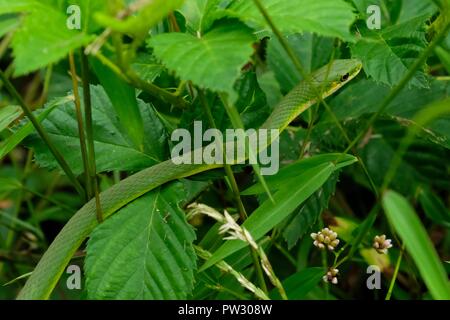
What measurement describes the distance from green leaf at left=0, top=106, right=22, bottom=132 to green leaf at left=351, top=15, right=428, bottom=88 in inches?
30.5

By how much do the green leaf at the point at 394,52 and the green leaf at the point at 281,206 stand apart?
0.24 m

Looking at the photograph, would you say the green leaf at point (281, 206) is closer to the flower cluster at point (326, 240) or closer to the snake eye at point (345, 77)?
the flower cluster at point (326, 240)

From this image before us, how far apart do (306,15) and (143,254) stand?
0.55 meters

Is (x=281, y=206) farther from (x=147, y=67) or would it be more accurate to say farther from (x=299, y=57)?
(x=299, y=57)

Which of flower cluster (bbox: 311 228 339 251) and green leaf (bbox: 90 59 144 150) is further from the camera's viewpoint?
flower cluster (bbox: 311 228 339 251)

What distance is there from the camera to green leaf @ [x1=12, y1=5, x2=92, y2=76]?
3.13 ft

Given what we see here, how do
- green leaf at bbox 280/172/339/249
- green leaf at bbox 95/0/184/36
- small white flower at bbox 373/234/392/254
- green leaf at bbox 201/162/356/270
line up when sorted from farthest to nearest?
green leaf at bbox 280/172/339/249 < small white flower at bbox 373/234/392/254 < green leaf at bbox 201/162/356/270 < green leaf at bbox 95/0/184/36

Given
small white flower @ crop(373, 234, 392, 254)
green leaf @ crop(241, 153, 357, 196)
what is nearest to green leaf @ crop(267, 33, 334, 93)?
green leaf @ crop(241, 153, 357, 196)

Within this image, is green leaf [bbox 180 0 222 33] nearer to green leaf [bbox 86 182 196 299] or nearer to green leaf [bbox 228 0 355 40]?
green leaf [bbox 228 0 355 40]

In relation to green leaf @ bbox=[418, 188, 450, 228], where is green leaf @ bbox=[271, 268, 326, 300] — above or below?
below

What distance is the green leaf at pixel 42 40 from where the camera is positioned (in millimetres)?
955

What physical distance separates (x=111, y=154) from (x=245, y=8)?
19.9 inches

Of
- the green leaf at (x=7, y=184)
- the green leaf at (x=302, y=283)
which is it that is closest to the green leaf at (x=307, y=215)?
the green leaf at (x=302, y=283)

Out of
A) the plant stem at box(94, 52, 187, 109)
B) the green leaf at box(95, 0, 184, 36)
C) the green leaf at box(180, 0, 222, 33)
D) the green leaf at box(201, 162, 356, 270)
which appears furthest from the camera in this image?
the green leaf at box(201, 162, 356, 270)
